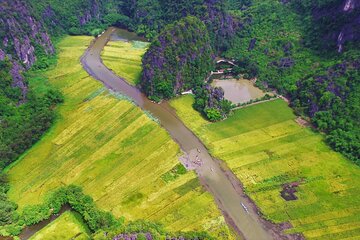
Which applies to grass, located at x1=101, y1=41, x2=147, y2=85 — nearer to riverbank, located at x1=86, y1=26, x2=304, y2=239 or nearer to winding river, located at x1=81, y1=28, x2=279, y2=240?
riverbank, located at x1=86, y1=26, x2=304, y2=239

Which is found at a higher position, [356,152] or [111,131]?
[356,152]

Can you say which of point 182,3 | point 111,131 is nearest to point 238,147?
point 111,131

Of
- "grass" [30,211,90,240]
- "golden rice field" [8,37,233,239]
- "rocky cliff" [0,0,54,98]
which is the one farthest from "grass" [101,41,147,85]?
"grass" [30,211,90,240]

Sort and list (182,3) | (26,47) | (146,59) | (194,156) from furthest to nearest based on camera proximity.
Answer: (182,3) → (26,47) → (146,59) → (194,156)

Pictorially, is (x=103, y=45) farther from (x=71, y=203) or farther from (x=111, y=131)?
(x=71, y=203)

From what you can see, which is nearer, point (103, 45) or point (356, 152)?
point (356, 152)

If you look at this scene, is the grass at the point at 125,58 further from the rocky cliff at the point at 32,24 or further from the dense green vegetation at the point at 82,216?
the dense green vegetation at the point at 82,216

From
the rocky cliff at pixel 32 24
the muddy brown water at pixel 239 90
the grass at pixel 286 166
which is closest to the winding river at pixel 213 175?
the grass at pixel 286 166
